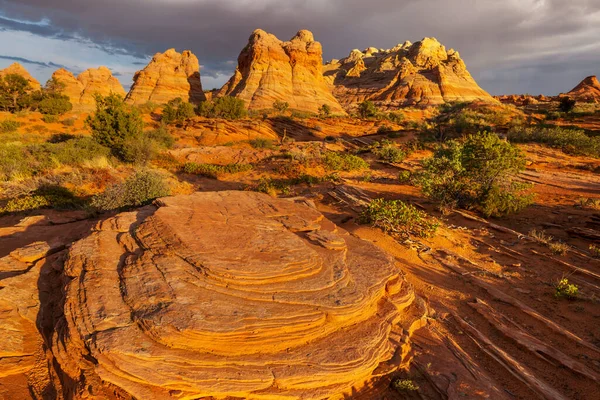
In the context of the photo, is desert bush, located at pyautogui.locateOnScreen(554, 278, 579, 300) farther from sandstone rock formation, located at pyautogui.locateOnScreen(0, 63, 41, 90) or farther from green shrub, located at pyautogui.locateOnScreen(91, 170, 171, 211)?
sandstone rock formation, located at pyautogui.locateOnScreen(0, 63, 41, 90)

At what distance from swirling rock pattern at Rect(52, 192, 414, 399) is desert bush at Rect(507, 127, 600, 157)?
20964 millimetres

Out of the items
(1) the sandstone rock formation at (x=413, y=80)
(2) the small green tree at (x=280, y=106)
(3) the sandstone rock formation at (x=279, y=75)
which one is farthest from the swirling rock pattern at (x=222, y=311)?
(1) the sandstone rock formation at (x=413, y=80)

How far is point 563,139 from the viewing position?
2047cm

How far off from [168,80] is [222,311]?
54.7 meters

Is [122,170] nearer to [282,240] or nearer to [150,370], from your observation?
[282,240]

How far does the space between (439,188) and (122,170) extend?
13.5 metres

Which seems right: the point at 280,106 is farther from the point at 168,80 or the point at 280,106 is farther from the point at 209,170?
the point at 209,170

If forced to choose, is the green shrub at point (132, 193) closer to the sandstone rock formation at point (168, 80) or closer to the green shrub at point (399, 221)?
the green shrub at point (399, 221)

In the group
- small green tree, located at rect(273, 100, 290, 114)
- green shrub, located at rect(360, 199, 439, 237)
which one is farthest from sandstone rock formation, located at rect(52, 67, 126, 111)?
green shrub, located at rect(360, 199, 439, 237)

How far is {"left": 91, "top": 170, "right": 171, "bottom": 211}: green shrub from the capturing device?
356 inches

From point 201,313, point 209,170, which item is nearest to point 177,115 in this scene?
point 209,170

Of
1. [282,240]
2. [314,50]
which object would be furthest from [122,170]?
[314,50]

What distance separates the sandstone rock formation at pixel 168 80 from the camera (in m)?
48.6

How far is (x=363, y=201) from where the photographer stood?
1133 centimetres
